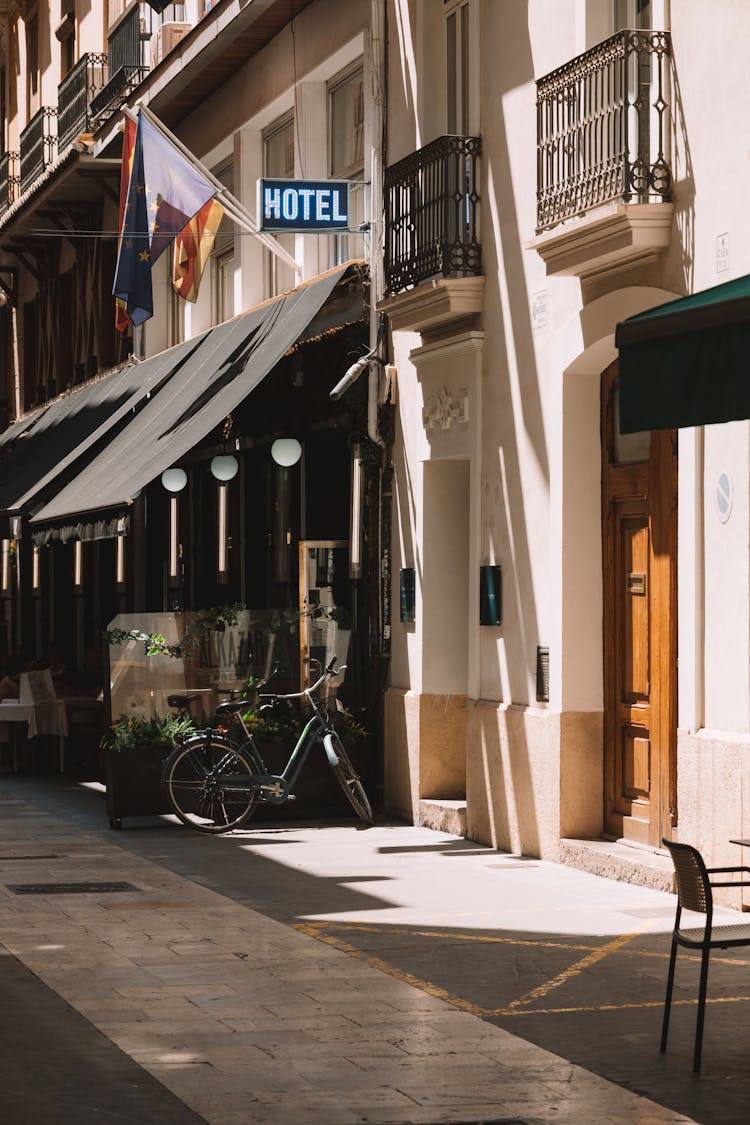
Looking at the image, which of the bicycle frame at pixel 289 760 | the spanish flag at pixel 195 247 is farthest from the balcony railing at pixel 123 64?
the bicycle frame at pixel 289 760

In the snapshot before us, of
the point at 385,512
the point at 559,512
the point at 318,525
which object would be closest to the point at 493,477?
the point at 559,512

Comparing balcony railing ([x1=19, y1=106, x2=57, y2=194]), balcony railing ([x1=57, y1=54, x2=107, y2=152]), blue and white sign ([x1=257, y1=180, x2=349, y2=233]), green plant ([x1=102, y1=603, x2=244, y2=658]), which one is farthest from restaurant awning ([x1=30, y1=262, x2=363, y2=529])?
balcony railing ([x1=19, y1=106, x2=57, y2=194])

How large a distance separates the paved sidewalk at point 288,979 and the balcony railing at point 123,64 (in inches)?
525

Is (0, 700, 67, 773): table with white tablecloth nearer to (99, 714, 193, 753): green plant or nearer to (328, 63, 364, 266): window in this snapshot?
(99, 714, 193, 753): green plant

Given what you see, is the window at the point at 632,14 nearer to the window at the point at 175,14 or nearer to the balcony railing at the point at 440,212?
the balcony railing at the point at 440,212

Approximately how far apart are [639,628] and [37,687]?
9.72m

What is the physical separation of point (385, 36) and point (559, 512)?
567 cm

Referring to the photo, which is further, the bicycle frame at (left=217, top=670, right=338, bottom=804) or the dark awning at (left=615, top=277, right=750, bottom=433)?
the bicycle frame at (left=217, top=670, right=338, bottom=804)

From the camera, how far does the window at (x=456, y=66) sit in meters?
16.1

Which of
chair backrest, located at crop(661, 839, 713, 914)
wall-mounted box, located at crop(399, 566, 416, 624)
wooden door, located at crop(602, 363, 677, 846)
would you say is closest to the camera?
chair backrest, located at crop(661, 839, 713, 914)

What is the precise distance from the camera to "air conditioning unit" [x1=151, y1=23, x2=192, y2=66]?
23453 mm

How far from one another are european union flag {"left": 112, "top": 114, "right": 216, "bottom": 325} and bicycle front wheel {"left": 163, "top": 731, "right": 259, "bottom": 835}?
5870 mm

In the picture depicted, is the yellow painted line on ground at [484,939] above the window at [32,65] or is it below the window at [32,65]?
below

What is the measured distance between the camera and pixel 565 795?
13484 mm
